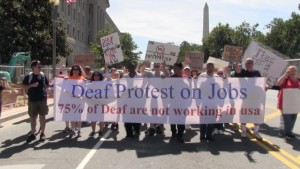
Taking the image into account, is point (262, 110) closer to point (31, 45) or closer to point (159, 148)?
point (159, 148)

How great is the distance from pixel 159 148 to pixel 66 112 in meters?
2.71

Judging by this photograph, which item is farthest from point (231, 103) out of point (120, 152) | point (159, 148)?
point (120, 152)

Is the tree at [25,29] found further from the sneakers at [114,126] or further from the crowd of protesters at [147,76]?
the crowd of protesters at [147,76]

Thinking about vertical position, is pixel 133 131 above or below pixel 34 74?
below

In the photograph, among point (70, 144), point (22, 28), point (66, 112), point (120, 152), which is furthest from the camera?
point (22, 28)

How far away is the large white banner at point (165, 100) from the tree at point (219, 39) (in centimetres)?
8262

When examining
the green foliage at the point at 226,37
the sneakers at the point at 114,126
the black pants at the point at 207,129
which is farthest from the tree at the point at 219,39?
the black pants at the point at 207,129

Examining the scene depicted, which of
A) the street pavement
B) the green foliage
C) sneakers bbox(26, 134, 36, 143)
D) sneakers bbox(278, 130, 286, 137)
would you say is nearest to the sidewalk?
the street pavement

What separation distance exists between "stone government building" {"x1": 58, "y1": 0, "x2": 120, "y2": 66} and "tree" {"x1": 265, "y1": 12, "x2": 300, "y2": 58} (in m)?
27.2

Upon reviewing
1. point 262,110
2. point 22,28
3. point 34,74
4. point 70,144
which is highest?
point 22,28

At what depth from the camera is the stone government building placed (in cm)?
7150

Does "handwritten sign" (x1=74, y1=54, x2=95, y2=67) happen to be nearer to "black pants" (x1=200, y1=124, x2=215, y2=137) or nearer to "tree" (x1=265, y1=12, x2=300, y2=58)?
"black pants" (x1=200, y1=124, x2=215, y2=137)

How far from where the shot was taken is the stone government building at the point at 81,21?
7150 cm

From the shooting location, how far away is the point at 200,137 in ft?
38.4
